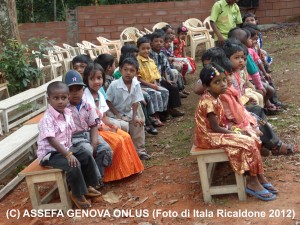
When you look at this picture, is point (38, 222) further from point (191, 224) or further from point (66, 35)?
point (66, 35)

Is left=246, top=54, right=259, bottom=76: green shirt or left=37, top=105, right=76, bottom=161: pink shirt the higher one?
left=246, top=54, right=259, bottom=76: green shirt

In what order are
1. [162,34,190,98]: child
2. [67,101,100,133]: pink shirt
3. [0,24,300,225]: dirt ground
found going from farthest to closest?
[162,34,190,98]: child → [67,101,100,133]: pink shirt → [0,24,300,225]: dirt ground

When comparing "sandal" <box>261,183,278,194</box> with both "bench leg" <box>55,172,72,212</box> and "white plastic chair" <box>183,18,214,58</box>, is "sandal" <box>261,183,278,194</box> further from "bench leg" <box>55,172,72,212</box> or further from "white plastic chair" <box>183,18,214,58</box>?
"white plastic chair" <box>183,18,214,58</box>

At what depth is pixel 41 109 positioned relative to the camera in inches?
306

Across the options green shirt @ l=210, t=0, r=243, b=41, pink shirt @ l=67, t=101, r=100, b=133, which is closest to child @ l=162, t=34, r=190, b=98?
green shirt @ l=210, t=0, r=243, b=41

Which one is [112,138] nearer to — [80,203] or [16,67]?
[80,203]

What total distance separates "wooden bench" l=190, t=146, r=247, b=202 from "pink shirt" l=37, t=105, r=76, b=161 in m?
1.14

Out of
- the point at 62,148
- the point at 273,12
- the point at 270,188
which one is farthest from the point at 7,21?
the point at 273,12

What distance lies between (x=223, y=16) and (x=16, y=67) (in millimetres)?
3758

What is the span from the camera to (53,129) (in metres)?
4.02

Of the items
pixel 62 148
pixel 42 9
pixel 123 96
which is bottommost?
pixel 62 148

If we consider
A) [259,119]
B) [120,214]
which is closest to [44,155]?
[120,214]

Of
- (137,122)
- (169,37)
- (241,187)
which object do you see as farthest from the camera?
(169,37)

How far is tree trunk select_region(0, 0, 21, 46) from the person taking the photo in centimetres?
847
